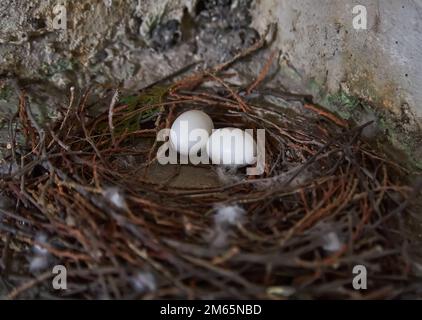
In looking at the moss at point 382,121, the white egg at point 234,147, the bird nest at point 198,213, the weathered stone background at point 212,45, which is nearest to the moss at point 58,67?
the weathered stone background at point 212,45

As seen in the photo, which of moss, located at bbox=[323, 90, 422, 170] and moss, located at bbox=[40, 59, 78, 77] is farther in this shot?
moss, located at bbox=[40, 59, 78, 77]

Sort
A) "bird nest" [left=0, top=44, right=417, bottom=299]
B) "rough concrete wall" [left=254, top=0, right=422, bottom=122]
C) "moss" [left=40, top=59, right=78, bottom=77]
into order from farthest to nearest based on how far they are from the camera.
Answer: "moss" [left=40, top=59, right=78, bottom=77], "rough concrete wall" [left=254, top=0, right=422, bottom=122], "bird nest" [left=0, top=44, right=417, bottom=299]

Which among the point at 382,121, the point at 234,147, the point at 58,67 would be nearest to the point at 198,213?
the point at 234,147

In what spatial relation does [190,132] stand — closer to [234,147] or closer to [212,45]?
[234,147]

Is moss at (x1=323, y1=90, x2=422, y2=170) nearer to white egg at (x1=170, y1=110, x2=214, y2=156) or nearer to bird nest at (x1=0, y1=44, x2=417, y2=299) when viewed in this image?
bird nest at (x1=0, y1=44, x2=417, y2=299)

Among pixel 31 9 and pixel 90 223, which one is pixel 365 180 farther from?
pixel 31 9

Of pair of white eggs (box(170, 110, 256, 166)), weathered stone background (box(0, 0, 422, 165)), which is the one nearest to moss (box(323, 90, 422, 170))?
weathered stone background (box(0, 0, 422, 165))

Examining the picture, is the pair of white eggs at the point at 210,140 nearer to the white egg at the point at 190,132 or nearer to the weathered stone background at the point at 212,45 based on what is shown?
the white egg at the point at 190,132
